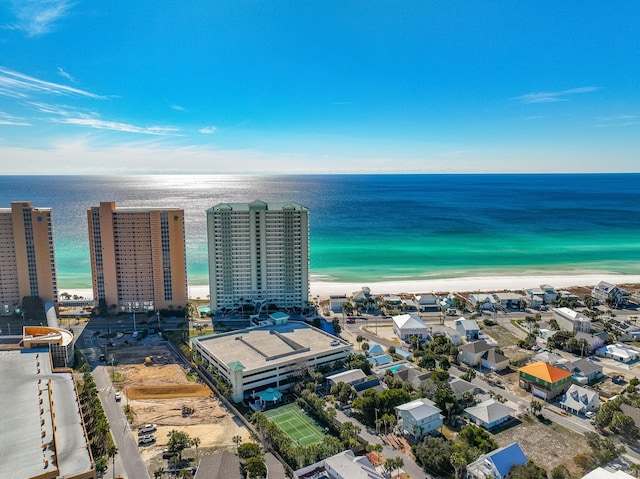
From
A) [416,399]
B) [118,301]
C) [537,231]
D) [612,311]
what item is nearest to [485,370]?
[416,399]

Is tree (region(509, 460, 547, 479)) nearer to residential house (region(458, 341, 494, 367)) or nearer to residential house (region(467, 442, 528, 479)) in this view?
residential house (region(467, 442, 528, 479))

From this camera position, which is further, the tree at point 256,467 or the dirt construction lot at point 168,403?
the dirt construction lot at point 168,403

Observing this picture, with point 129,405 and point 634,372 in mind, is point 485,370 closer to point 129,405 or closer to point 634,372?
point 634,372

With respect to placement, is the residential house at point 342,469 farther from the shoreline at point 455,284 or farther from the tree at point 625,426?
the shoreline at point 455,284

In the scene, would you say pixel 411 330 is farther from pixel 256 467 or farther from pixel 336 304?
pixel 256 467

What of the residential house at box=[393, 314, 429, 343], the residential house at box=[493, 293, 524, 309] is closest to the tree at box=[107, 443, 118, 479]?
the residential house at box=[393, 314, 429, 343]

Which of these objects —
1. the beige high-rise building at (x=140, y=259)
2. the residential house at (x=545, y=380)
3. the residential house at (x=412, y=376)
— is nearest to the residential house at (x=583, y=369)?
the residential house at (x=545, y=380)
